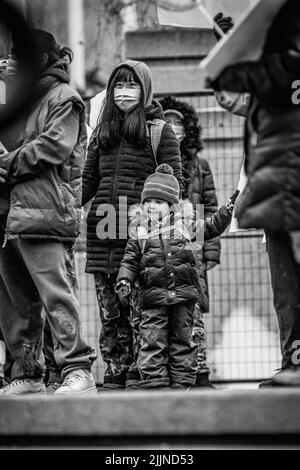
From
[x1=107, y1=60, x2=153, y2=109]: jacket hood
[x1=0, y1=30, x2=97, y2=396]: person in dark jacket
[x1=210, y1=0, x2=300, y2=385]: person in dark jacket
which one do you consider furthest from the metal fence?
[x1=210, y1=0, x2=300, y2=385]: person in dark jacket

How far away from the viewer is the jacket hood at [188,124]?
9008 mm

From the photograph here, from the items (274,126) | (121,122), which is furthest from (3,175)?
(274,126)

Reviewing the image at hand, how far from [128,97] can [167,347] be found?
1.50 metres

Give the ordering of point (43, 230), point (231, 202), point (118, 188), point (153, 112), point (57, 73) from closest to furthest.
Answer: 1. point (43, 230)
2. point (57, 73)
3. point (231, 202)
4. point (118, 188)
5. point (153, 112)

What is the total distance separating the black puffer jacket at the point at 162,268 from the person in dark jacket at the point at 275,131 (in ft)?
5.02

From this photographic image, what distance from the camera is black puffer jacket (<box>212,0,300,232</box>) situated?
5.51 meters

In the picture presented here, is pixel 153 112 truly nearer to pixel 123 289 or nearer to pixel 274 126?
pixel 123 289

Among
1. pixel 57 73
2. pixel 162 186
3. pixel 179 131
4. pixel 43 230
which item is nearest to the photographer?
pixel 43 230

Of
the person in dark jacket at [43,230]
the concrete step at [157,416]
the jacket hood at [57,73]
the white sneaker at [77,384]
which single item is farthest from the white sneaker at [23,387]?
the jacket hood at [57,73]

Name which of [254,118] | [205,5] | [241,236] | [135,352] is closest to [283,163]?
[254,118]

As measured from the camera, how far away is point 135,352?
305 inches

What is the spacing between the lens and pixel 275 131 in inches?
221
